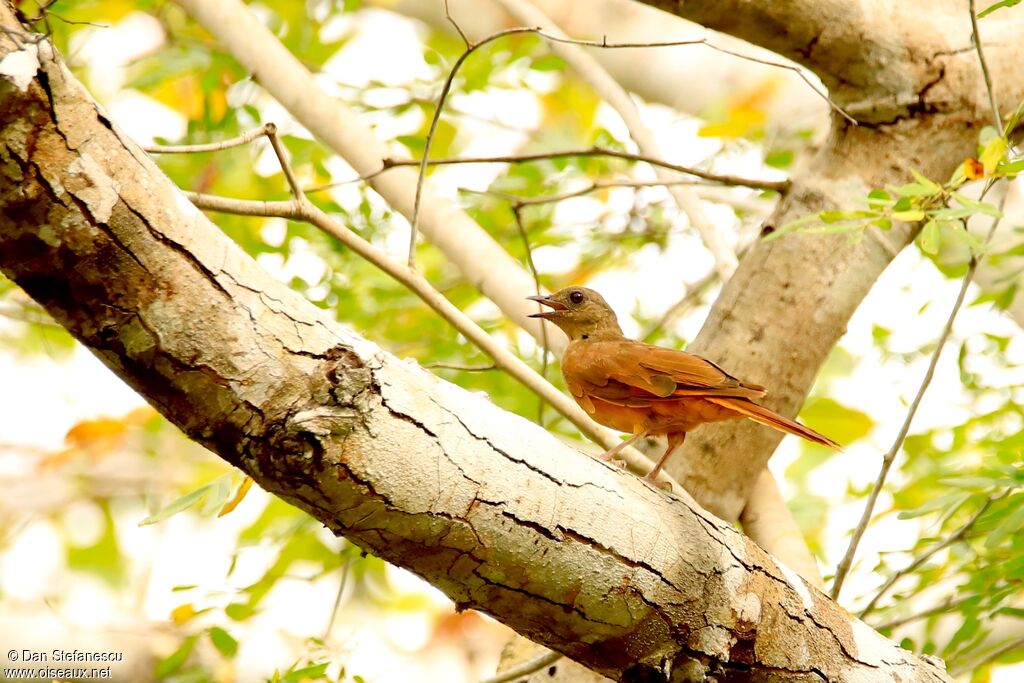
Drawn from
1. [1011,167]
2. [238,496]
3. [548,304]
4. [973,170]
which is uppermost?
[548,304]

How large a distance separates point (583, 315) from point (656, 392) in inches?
42.4

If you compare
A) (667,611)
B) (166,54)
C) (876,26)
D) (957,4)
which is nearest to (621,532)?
(667,611)

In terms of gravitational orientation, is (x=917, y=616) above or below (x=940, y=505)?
below

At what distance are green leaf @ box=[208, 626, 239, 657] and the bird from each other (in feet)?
4.80

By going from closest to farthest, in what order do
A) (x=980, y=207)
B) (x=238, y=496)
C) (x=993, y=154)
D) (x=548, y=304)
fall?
(x=980, y=207)
(x=993, y=154)
(x=238, y=496)
(x=548, y=304)

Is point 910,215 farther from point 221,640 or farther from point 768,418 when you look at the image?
point 221,640

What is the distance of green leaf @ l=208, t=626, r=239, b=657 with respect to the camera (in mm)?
3723

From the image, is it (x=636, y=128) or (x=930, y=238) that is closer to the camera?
(x=930, y=238)

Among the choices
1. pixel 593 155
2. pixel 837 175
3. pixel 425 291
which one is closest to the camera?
pixel 425 291

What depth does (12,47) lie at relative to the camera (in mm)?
1633

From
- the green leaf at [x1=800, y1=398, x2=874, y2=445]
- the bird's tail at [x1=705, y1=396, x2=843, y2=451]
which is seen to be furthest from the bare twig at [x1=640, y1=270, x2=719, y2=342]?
the bird's tail at [x1=705, y1=396, x2=843, y2=451]

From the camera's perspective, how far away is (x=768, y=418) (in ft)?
11.6

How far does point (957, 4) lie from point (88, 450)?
5456mm

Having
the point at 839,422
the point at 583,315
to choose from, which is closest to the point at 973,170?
the point at 583,315
